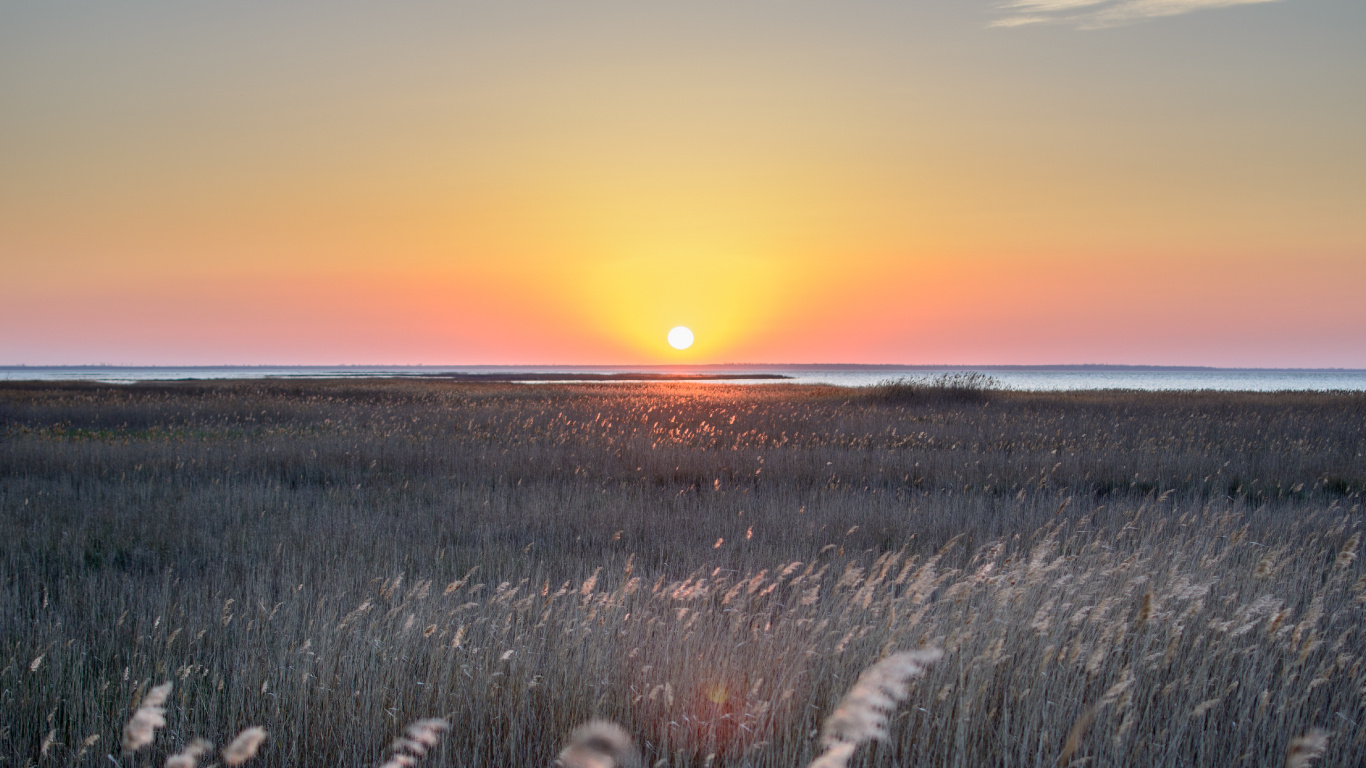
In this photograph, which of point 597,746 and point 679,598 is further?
point 679,598

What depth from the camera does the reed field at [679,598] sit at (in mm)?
3598

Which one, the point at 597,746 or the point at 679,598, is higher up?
the point at 597,746

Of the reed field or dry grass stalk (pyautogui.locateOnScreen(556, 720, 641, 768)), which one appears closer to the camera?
dry grass stalk (pyautogui.locateOnScreen(556, 720, 641, 768))

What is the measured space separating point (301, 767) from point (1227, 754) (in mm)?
4478

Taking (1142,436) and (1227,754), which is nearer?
(1227,754)

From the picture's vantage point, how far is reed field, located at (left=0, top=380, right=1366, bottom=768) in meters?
3.60

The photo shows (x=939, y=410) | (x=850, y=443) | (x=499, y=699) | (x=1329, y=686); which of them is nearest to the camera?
(x=499, y=699)

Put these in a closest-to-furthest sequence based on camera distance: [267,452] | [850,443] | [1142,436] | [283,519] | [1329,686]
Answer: [1329,686]
[283,519]
[267,452]
[850,443]
[1142,436]

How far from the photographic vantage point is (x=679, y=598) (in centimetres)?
488

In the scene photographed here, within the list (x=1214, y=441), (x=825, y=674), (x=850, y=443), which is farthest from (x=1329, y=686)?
(x=1214, y=441)

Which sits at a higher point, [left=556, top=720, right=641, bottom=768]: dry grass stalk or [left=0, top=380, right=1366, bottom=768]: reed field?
[left=556, top=720, right=641, bottom=768]: dry grass stalk

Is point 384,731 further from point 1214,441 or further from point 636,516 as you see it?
point 1214,441

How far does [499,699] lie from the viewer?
384 centimetres

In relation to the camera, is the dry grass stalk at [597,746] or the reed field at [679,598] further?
the reed field at [679,598]
